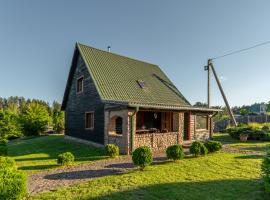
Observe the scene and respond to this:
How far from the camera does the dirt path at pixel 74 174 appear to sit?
6218 millimetres

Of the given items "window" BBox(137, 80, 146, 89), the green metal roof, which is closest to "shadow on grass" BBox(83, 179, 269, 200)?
the green metal roof

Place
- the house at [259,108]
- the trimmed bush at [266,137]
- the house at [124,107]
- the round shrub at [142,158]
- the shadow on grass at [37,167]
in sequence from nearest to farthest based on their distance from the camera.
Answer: the round shrub at [142,158]
the shadow on grass at [37,167]
the house at [124,107]
the trimmed bush at [266,137]
the house at [259,108]

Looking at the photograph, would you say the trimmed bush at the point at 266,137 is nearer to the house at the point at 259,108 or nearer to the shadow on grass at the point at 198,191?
the shadow on grass at the point at 198,191

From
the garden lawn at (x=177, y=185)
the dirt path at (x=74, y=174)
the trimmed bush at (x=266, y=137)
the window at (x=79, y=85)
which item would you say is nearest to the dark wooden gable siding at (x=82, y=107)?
the window at (x=79, y=85)

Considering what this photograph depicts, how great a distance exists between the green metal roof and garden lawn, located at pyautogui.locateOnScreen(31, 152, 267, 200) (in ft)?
17.2

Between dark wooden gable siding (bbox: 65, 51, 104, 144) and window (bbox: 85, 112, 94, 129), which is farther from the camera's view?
window (bbox: 85, 112, 94, 129)

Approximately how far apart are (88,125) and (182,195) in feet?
35.3

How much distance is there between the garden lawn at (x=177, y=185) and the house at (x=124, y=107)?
146 inches

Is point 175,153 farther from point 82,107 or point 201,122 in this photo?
point 201,122

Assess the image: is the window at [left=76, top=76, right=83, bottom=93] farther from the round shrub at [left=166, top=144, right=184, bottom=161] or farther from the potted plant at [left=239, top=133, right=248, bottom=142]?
the potted plant at [left=239, top=133, right=248, bottom=142]

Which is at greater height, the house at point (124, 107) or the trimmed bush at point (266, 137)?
the house at point (124, 107)

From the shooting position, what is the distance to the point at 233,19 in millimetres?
15180

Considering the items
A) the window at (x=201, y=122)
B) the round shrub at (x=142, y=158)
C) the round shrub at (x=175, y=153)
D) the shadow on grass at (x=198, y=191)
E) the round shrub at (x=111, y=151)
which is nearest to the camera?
the shadow on grass at (x=198, y=191)

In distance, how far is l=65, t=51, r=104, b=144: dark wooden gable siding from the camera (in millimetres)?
13302
